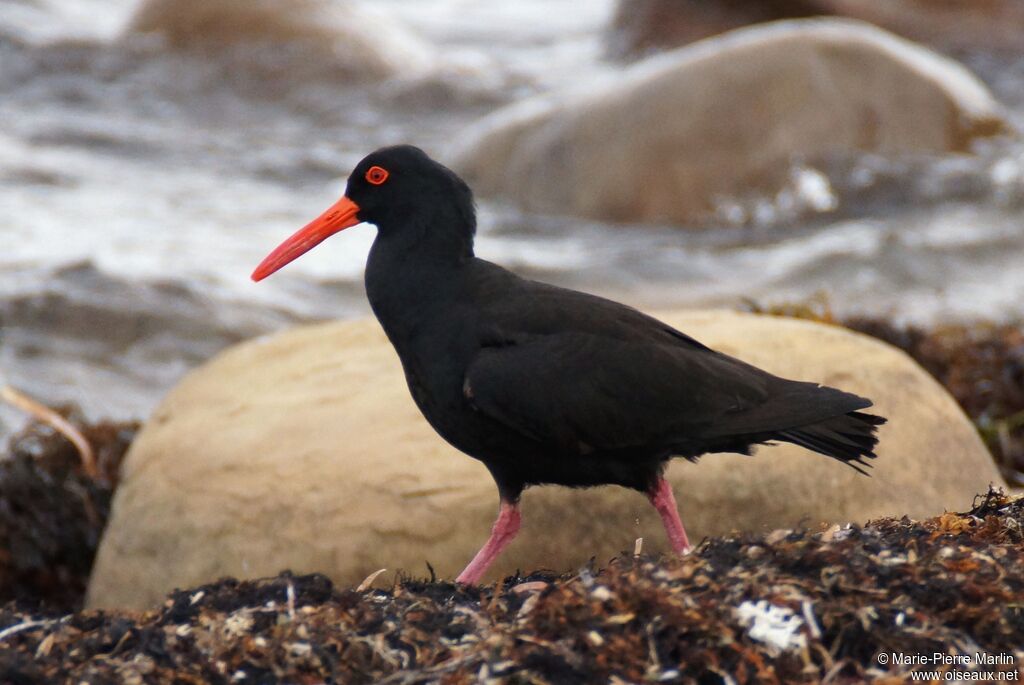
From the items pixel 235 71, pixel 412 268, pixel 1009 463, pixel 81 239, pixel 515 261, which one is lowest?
pixel 1009 463

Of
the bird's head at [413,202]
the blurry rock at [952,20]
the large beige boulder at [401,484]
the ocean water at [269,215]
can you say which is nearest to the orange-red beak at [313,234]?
the bird's head at [413,202]

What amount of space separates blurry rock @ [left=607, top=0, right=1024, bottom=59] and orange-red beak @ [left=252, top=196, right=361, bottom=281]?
15105 millimetres

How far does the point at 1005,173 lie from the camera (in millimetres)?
12828

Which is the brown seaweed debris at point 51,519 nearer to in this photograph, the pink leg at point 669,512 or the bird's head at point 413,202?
the bird's head at point 413,202

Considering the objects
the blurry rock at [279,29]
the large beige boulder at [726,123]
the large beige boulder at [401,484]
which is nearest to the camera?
the large beige boulder at [401,484]

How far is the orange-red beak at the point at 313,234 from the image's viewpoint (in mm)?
4766

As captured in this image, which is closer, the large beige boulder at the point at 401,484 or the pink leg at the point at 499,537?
the pink leg at the point at 499,537

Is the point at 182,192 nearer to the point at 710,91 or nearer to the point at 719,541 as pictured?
the point at 710,91

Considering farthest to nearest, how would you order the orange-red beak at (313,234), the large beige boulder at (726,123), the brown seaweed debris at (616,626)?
1. the large beige boulder at (726,123)
2. the orange-red beak at (313,234)
3. the brown seaweed debris at (616,626)

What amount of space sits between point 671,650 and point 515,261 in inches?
331

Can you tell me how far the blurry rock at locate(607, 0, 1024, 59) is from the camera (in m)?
18.7

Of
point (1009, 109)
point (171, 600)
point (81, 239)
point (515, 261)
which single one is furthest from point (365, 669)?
point (1009, 109)

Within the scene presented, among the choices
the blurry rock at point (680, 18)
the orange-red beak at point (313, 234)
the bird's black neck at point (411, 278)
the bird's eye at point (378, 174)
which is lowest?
the bird's black neck at point (411, 278)

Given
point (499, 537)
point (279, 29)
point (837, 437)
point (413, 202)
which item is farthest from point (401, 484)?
point (279, 29)
